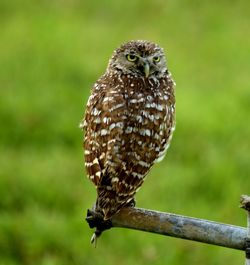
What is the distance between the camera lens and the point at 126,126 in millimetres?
3922

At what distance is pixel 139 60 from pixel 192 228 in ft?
A: 5.54

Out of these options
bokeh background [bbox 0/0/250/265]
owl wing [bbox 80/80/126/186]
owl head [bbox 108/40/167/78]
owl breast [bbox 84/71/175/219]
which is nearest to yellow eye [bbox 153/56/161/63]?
owl head [bbox 108/40/167/78]

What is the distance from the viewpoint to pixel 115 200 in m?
3.70

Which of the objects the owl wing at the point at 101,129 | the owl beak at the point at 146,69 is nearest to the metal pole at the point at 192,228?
the owl wing at the point at 101,129

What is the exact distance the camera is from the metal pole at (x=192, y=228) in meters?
2.81

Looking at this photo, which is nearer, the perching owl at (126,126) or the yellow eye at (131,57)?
the perching owl at (126,126)

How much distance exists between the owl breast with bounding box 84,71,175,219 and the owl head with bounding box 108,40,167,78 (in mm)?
180

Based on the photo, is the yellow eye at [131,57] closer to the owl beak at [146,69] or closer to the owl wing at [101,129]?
the owl beak at [146,69]

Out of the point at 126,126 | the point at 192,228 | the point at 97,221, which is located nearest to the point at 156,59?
the point at 126,126

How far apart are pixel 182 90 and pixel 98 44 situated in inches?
53.0

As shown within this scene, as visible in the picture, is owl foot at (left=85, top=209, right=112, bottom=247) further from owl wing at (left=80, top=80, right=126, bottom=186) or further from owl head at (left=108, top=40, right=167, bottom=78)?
owl head at (left=108, top=40, right=167, bottom=78)

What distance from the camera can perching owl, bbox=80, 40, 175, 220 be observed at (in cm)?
381

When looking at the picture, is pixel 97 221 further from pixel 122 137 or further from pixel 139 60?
pixel 139 60

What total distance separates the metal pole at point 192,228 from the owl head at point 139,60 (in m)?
1.40
